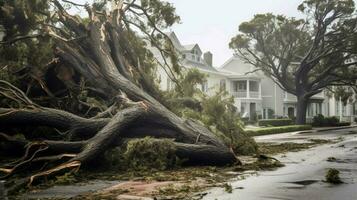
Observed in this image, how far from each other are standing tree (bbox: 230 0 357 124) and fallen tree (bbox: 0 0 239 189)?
2461cm

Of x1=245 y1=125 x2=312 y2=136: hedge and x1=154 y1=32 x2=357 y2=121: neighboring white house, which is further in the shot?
x1=154 y1=32 x2=357 y2=121: neighboring white house

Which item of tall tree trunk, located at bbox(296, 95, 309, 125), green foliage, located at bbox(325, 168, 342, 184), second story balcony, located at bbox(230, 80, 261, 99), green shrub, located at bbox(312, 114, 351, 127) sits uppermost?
second story balcony, located at bbox(230, 80, 261, 99)

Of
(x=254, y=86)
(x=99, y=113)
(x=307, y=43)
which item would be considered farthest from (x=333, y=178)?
(x=254, y=86)

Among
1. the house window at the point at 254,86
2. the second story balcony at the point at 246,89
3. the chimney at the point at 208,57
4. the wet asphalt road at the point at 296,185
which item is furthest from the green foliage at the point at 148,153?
the house window at the point at 254,86

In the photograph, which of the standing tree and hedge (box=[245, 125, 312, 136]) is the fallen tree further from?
the standing tree

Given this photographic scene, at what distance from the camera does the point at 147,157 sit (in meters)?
11.2

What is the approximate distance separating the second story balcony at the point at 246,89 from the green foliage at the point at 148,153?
42378 millimetres

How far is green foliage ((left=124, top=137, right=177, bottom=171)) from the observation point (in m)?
11.1

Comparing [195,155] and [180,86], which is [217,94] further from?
[195,155]

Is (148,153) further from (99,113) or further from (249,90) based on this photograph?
(249,90)

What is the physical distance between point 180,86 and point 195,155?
23.1ft

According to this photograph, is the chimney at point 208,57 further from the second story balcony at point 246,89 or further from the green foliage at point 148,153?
the green foliage at point 148,153

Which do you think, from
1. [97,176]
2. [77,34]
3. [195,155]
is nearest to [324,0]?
[77,34]

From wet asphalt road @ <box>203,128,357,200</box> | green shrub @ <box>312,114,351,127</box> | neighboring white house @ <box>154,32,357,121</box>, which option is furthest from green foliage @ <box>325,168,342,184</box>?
green shrub @ <box>312,114,351,127</box>
